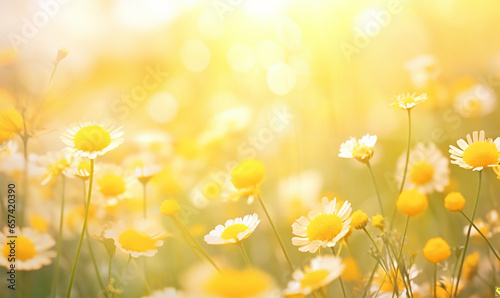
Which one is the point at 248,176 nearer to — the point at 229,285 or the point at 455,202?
the point at 455,202

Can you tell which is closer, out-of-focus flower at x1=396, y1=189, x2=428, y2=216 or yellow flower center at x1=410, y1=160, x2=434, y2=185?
out-of-focus flower at x1=396, y1=189, x2=428, y2=216

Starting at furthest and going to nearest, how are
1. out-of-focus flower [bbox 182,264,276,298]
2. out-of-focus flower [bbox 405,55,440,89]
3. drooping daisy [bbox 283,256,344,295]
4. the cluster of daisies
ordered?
out-of-focus flower [bbox 405,55,440,89] < the cluster of daisies < drooping daisy [bbox 283,256,344,295] < out-of-focus flower [bbox 182,264,276,298]

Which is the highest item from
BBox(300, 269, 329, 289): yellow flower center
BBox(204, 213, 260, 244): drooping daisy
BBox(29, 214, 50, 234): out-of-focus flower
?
BBox(29, 214, 50, 234): out-of-focus flower

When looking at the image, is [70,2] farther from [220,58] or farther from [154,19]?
[220,58]

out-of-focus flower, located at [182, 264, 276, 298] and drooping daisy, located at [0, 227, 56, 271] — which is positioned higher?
drooping daisy, located at [0, 227, 56, 271]

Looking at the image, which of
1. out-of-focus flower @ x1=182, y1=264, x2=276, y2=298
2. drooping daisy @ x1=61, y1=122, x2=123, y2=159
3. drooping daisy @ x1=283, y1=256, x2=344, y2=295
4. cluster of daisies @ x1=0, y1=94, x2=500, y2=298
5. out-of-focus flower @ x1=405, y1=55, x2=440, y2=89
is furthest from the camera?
out-of-focus flower @ x1=405, y1=55, x2=440, y2=89

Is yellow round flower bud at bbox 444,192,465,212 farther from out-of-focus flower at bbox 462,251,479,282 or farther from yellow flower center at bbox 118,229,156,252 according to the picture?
yellow flower center at bbox 118,229,156,252

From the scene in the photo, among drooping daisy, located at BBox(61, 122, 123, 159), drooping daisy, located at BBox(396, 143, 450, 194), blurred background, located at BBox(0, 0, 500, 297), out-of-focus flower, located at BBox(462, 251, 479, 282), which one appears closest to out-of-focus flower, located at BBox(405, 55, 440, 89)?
blurred background, located at BBox(0, 0, 500, 297)
